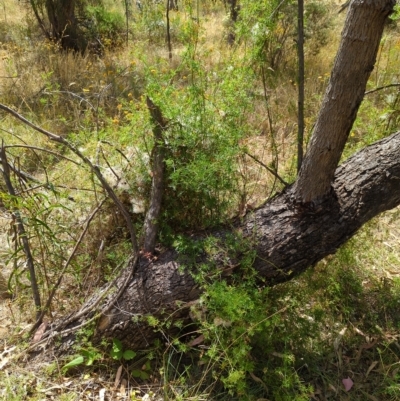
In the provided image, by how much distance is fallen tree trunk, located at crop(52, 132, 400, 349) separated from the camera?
175cm

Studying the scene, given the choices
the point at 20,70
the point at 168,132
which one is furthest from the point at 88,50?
the point at 168,132

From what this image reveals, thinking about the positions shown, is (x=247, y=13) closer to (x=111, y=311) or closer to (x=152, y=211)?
(x=152, y=211)

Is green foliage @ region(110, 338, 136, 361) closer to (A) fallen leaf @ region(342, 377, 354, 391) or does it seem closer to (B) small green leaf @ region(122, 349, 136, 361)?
(B) small green leaf @ region(122, 349, 136, 361)

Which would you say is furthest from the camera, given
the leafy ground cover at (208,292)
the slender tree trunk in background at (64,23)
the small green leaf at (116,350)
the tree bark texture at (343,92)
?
the slender tree trunk in background at (64,23)

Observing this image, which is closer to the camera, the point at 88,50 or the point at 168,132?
the point at 168,132

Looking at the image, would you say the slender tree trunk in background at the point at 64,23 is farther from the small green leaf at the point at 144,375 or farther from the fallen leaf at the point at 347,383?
the fallen leaf at the point at 347,383

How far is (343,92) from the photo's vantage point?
1.53 metres

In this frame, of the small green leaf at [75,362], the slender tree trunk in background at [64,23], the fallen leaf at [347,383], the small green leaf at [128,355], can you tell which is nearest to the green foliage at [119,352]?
the small green leaf at [128,355]

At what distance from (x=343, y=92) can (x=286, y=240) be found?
715 millimetres

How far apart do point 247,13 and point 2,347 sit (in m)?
2.12

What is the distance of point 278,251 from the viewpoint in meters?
1.77

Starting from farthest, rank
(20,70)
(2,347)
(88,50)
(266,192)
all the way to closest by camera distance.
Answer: (88,50) < (20,70) < (266,192) < (2,347)

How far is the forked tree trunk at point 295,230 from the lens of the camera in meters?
1.74

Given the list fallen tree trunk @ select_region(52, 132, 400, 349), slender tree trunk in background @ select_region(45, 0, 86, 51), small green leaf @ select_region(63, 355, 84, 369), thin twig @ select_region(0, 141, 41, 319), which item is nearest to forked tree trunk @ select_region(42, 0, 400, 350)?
fallen tree trunk @ select_region(52, 132, 400, 349)
